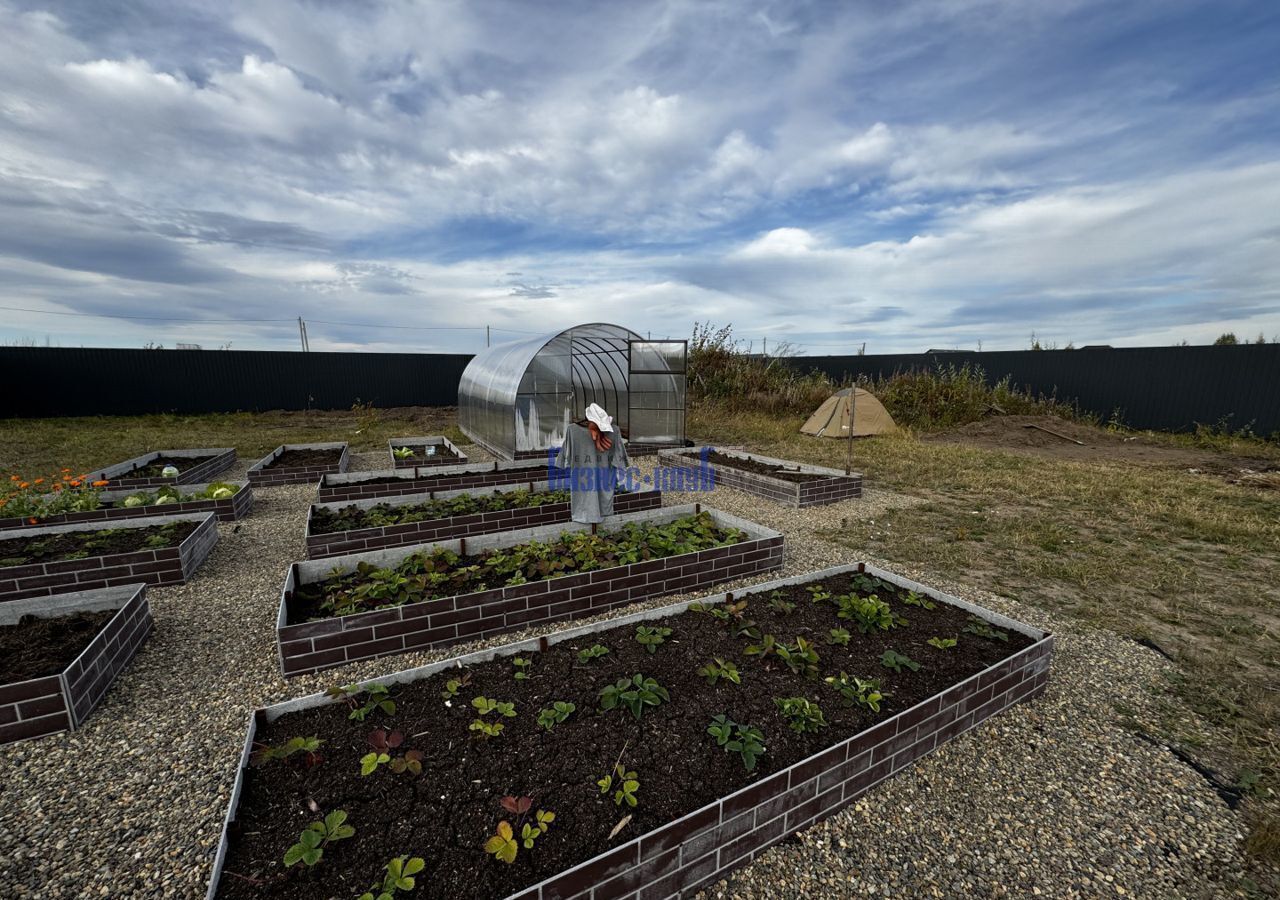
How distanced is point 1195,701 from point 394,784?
447 cm

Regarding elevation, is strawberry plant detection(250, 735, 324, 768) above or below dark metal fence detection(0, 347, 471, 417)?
below

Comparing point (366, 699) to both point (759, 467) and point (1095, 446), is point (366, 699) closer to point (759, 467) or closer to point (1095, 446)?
point (759, 467)

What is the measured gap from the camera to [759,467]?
8727 millimetres

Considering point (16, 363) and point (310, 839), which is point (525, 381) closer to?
point (310, 839)

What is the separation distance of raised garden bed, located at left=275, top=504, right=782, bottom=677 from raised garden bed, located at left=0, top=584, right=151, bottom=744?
0.89m

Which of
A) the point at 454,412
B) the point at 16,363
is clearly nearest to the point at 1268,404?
the point at 454,412

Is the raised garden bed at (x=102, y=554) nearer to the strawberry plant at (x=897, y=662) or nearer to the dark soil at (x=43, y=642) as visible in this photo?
the dark soil at (x=43, y=642)

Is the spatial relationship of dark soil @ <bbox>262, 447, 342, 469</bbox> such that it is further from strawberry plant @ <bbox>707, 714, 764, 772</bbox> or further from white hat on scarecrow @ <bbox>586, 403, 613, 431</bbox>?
strawberry plant @ <bbox>707, 714, 764, 772</bbox>

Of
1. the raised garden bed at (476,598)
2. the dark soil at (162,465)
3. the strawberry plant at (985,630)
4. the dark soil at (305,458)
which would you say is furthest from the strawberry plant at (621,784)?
the dark soil at (162,465)

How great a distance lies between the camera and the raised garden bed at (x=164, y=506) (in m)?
5.45

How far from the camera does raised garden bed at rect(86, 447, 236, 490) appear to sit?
709 cm

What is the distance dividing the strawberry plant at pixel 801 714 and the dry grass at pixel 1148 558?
171 cm

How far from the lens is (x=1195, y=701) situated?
124 inches

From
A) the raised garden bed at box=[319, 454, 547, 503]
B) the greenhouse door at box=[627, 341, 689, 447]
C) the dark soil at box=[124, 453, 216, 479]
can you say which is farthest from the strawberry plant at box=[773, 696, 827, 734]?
the greenhouse door at box=[627, 341, 689, 447]
